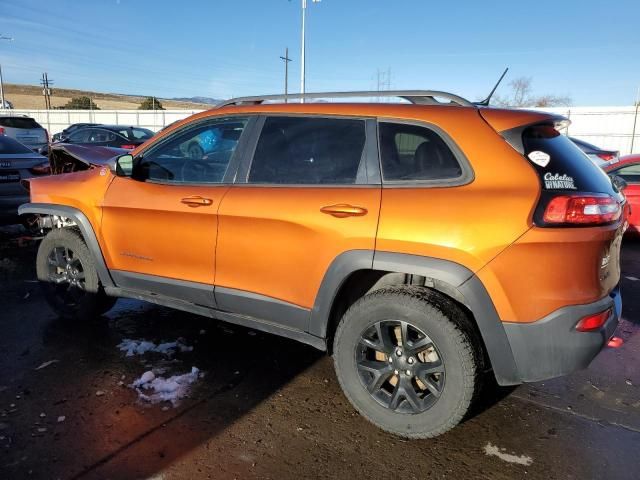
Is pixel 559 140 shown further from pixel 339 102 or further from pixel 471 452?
pixel 471 452

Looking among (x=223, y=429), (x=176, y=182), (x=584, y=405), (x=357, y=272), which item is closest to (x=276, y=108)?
(x=176, y=182)

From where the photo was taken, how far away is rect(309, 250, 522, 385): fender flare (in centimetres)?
247

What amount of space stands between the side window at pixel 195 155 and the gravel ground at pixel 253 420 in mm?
1322

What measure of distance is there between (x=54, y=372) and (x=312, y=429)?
1.87 meters

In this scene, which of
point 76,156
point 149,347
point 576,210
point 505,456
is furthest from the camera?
point 76,156

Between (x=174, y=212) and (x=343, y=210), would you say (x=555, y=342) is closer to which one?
(x=343, y=210)

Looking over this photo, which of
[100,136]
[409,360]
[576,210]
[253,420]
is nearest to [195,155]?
[253,420]

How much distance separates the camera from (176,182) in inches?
140

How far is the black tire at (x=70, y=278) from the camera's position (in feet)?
13.4

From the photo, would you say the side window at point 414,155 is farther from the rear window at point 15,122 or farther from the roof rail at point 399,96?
the rear window at point 15,122

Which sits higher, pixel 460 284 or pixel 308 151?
pixel 308 151

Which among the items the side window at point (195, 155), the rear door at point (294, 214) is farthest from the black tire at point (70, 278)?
the rear door at point (294, 214)

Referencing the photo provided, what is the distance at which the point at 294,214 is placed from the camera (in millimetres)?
2906

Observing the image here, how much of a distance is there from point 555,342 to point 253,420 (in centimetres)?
170
